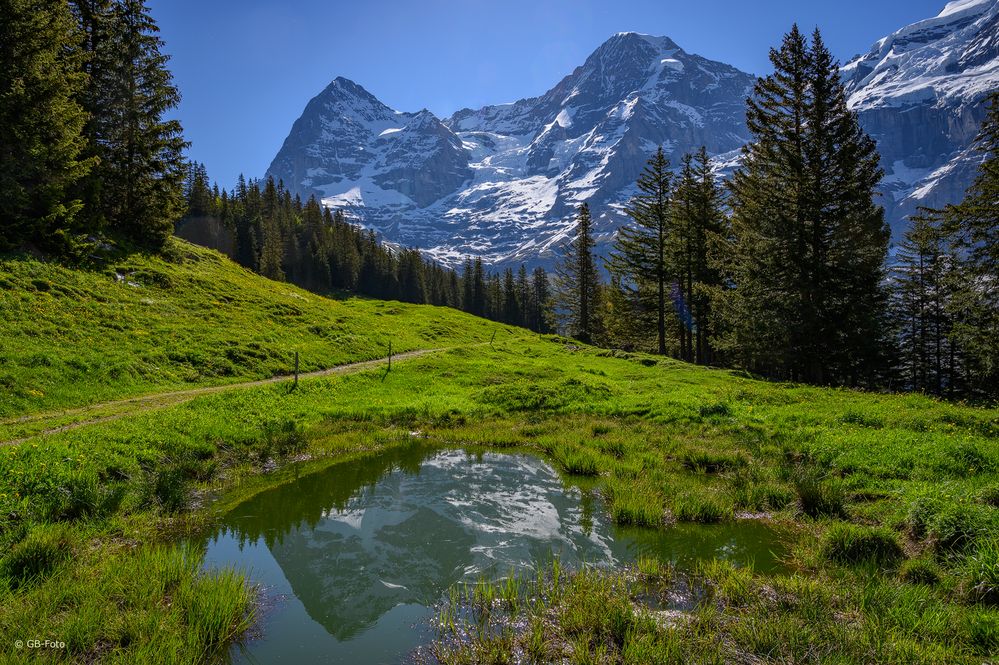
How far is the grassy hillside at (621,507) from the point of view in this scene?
17.8 feet

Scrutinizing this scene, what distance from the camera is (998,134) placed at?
2177cm

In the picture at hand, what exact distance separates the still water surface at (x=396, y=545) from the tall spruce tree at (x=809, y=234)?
20.9 meters

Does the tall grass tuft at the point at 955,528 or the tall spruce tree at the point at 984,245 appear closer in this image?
the tall grass tuft at the point at 955,528

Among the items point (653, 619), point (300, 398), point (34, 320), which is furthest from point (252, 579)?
point (34, 320)

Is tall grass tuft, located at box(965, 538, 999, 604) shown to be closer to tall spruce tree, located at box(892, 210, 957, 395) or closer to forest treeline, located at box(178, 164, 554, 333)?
tall spruce tree, located at box(892, 210, 957, 395)

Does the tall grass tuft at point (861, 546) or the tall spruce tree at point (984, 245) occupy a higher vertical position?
the tall spruce tree at point (984, 245)

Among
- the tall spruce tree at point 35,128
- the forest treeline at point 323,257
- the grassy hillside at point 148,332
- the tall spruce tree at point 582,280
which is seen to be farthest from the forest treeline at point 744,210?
the forest treeline at point 323,257

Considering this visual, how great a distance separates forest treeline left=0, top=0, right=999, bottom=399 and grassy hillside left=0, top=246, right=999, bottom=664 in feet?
26.4

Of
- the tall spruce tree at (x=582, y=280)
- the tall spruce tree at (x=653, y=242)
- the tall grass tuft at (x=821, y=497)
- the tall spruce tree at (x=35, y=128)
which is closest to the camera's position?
the tall grass tuft at (x=821, y=497)

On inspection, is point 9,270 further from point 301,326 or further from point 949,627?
point 949,627

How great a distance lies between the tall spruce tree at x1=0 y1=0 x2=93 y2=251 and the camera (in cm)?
2297

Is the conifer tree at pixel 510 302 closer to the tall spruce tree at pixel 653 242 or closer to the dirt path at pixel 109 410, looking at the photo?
the tall spruce tree at pixel 653 242

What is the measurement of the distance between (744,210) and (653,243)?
39.7 ft

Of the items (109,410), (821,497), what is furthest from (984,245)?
(109,410)
